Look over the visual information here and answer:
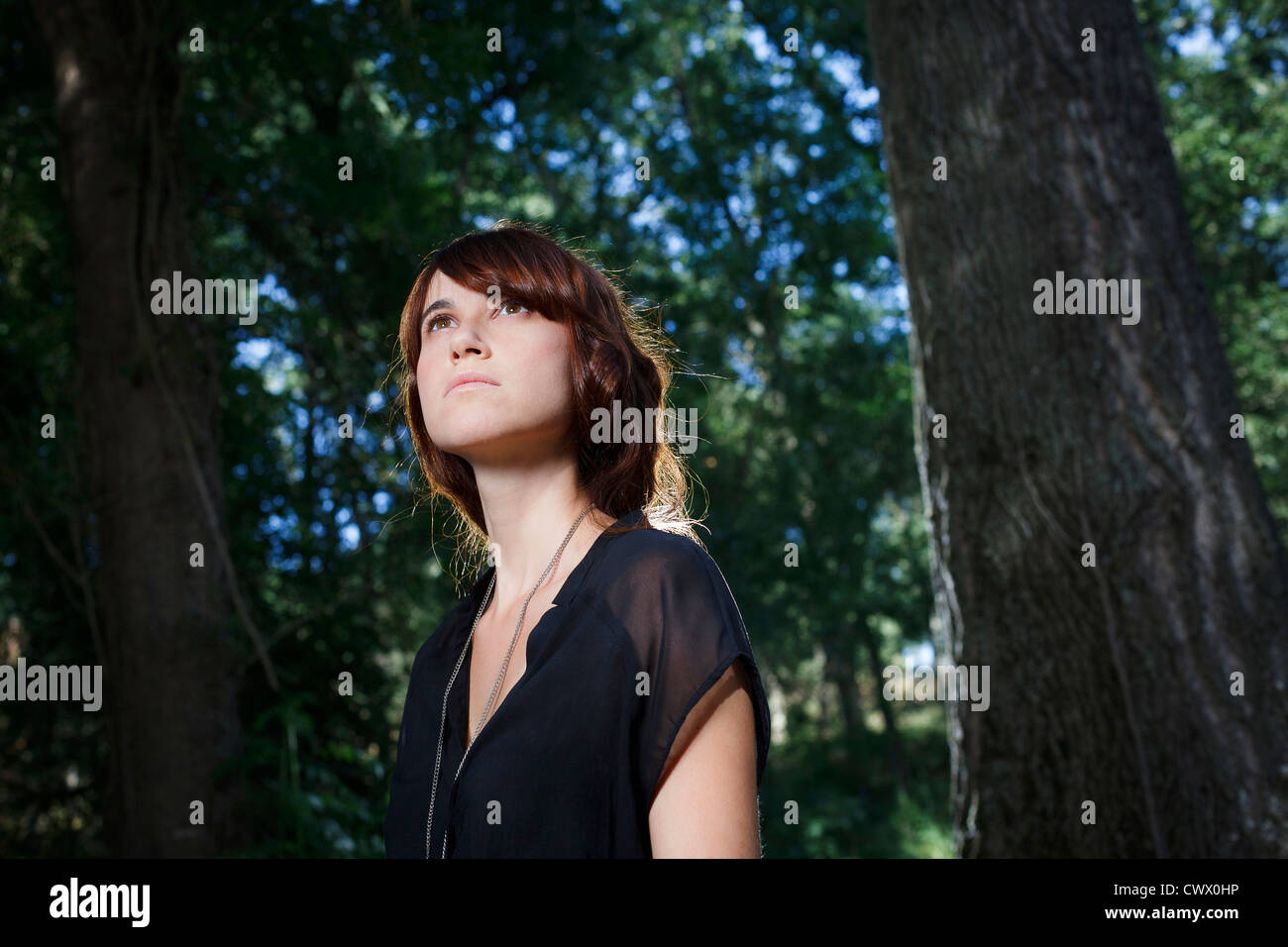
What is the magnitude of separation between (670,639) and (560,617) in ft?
0.55

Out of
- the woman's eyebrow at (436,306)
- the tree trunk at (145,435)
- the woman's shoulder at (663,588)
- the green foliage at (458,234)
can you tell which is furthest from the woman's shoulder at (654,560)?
the tree trunk at (145,435)

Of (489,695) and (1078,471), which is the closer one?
(489,695)

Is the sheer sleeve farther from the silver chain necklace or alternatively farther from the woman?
the silver chain necklace

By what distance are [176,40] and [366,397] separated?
224 cm

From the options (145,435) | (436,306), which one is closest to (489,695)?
(436,306)

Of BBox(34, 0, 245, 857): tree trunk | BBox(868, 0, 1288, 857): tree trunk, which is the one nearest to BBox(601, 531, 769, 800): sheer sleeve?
BBox(868, 0, 1288, 857): tree trunk

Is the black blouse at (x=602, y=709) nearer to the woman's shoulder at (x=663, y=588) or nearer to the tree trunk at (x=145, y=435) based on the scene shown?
the woman's shoulder at (x=663, y=588)

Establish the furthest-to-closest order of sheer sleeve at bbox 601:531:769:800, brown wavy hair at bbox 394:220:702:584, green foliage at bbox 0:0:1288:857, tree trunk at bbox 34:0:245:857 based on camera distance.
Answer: green foliage at bbox 0:0:1288:857 < tree trunk at bbox 34:0:245:857 < brown wavy hair at bbox 394:220:702:584 < sheer sleeve at bbox 601:531:769:800

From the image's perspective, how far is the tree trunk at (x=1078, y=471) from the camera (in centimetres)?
255

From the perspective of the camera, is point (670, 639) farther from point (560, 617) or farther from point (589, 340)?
point (589, 340)

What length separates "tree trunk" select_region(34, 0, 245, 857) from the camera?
4.36 meters

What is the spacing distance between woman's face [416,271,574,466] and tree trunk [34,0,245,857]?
3.33 metres

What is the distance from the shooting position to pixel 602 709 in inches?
49.5
